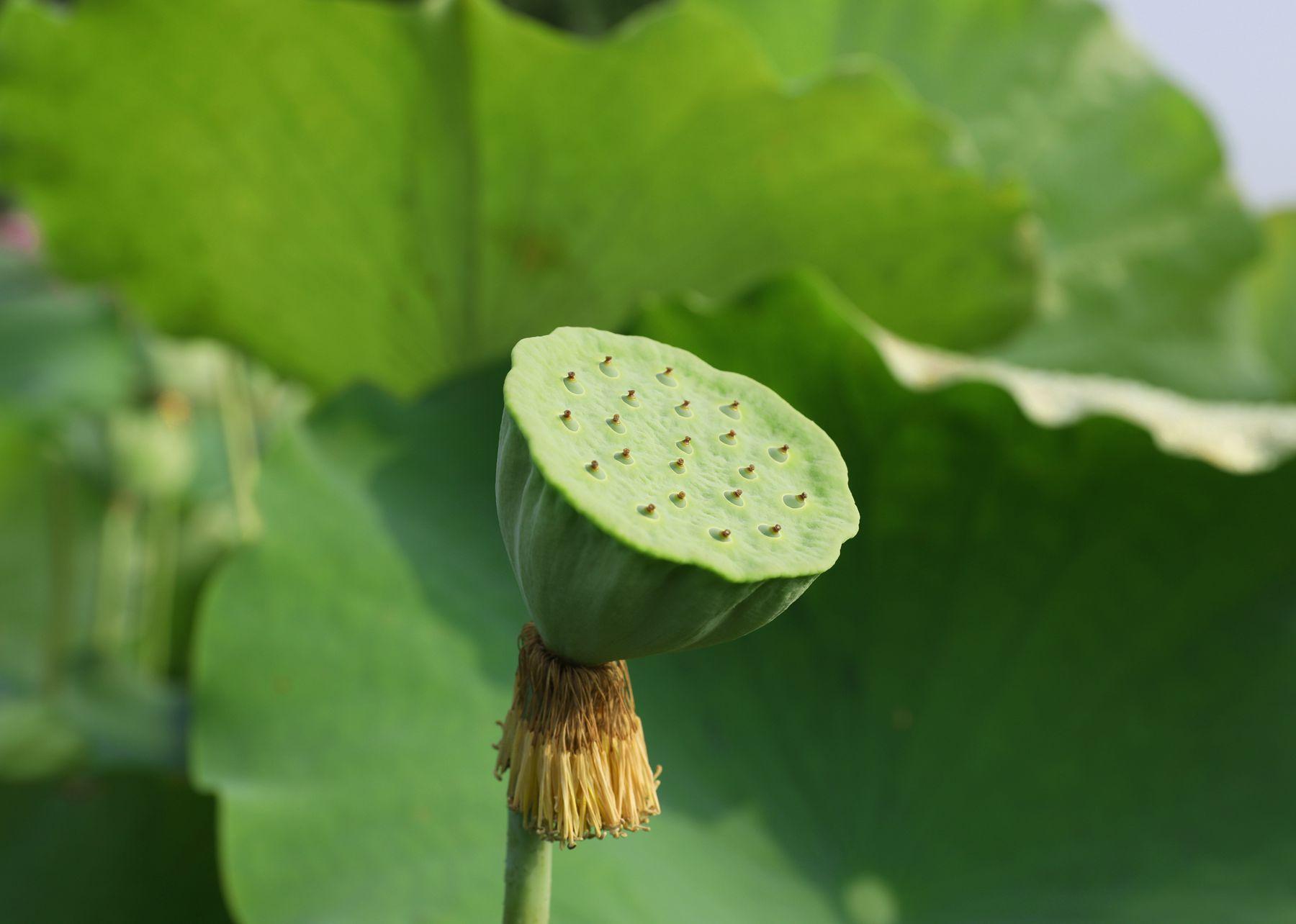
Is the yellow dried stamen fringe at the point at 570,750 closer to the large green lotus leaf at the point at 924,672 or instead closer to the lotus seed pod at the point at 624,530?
the lotus seed pod at the point at 624,530

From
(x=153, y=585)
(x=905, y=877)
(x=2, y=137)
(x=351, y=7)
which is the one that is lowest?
(x=153, y=585)

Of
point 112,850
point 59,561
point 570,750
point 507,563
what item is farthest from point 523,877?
point 59,561

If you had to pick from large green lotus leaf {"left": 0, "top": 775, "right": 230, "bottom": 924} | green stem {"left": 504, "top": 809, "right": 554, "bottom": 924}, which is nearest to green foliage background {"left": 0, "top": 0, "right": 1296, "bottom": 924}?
large green lotus leaf {"left": 0, "top": 775, "right": 230, "bottom": 924}

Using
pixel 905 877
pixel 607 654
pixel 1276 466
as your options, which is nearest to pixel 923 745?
pixel 905 877

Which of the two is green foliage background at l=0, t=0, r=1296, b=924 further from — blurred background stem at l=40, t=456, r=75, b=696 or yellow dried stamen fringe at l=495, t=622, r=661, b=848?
yellow dried stamen fringe at l=495, t=622, r=661, b=848

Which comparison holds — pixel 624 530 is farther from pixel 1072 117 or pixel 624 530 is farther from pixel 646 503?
pixel 1072 117

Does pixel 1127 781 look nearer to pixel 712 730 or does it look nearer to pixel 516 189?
pixel 712 730
